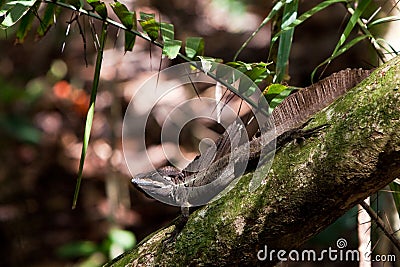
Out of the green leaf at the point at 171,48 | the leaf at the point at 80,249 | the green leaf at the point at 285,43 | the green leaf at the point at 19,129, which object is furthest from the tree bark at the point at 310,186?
the green leaf at the point at 19,129

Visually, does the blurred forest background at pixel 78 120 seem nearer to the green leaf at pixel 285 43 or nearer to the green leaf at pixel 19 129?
the green leaf at pixel 19 129

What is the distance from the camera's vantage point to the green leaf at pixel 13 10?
5.06 feet

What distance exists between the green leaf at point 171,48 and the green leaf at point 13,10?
34cm

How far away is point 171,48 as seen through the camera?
5.16 feet

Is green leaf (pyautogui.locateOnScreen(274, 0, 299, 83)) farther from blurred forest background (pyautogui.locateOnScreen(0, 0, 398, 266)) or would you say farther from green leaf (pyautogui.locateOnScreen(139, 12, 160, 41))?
blurred forest background (pyautogui.locateOnScreen(0, 0, 398, 266))

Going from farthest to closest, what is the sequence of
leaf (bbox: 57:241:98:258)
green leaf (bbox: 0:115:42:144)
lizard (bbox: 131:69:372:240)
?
green leaf (bbox: 0:115:42:144) < leaf (bbox: 57:241:98:258) < lizard (bbox: 131:69:372:240)

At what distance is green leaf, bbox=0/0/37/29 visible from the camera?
5.06 ft

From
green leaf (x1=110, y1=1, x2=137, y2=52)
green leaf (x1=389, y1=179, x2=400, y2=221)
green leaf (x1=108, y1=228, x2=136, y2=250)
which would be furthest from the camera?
green leaf (x1=108, y1=228, x2=136, y2=250)

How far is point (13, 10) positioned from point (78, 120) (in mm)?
3138

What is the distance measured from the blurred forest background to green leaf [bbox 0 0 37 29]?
2.69m

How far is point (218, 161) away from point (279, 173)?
0.31 metres

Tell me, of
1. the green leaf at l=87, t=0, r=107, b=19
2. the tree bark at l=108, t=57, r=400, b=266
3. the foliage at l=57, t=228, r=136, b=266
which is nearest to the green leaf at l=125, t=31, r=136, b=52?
the green leaf at l=87, t=0, r=107, b=19

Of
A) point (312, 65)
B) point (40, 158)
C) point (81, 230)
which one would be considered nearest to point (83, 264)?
point (81, 230)

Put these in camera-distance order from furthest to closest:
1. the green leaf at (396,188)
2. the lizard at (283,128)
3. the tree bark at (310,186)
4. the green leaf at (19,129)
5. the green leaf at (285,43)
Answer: the green leaf at (19,129) < the green leaf at (285,43) < the green leaf at (396,188) < the lizard at (283,128) < the tree bark at (310,186)
